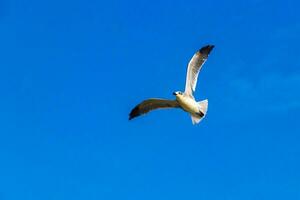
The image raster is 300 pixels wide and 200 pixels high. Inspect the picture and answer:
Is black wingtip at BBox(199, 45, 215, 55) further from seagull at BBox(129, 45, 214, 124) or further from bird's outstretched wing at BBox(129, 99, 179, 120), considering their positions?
bird's outstretched wing at BBox(129, 99, 179, 120)

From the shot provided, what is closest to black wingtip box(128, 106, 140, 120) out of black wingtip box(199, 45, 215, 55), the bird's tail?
the bird's tail

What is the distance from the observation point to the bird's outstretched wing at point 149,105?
18.1 m

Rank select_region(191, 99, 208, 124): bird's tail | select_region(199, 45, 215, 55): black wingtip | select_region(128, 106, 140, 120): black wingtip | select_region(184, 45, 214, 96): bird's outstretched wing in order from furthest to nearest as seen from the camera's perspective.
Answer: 1. select_region(128, 106, 140, 120): black wingtip
2. select_region(199, 45, 215, 55): black wingtip
3. select_region(184, 45, 214, 96): bird's outstretched wing
4. select_region(191, 99, 208, 124): bird's tail

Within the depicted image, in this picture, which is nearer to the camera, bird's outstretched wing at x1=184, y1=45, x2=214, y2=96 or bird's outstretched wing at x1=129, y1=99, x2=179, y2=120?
bird's outstretched wing at x1=129, y1=99, x2=179, y2=120

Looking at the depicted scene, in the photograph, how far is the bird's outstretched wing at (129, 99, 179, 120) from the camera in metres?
18.1

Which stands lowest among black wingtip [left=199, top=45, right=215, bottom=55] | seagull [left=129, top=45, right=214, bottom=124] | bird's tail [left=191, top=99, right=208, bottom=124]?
bird's tail [left=191, top=99, right=208, bottom=124]

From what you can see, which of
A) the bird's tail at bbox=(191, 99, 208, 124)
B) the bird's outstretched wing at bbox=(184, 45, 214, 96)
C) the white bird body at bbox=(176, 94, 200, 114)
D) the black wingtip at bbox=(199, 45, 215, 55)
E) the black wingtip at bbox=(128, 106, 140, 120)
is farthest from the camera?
the black wingtip at bbox=(128, 106, 140, 120)

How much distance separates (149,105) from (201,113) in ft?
6.82

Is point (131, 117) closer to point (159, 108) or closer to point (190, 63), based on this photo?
point (159, 108)

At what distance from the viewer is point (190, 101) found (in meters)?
17.5

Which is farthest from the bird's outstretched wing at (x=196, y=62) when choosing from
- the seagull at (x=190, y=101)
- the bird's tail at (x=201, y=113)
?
the bird's tail at (x=201, y=113)

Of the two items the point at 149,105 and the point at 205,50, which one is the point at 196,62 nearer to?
the point at 205,50

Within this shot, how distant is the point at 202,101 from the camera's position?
1750 cm

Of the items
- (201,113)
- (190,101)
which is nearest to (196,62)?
(190,101)
